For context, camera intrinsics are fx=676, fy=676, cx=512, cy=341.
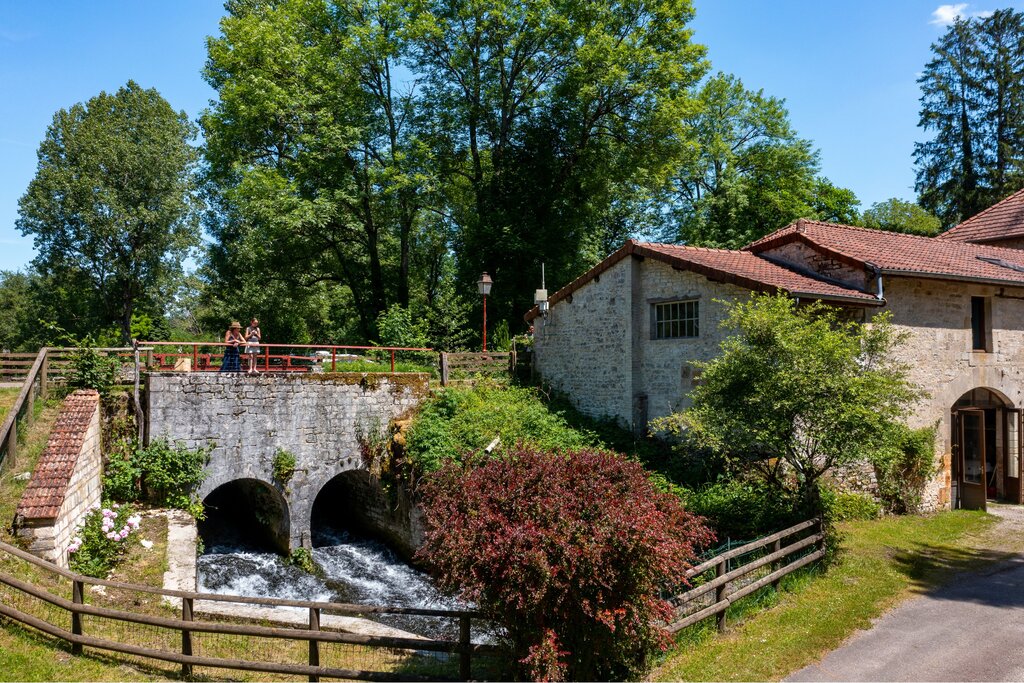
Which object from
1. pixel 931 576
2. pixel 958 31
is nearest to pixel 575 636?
pixel 931 576

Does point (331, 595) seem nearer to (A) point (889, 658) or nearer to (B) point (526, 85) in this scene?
(A) point (889, 658)

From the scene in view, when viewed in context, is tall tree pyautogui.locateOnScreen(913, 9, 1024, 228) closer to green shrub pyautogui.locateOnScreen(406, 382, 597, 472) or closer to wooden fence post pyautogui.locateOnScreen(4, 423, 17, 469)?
green shrub pyautogui.locateOnScreen(406, 382, 597, 472)

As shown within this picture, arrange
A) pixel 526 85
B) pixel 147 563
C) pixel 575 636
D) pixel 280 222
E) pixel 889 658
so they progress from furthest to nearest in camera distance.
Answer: pixel 526 85 < pixel 280 222 < pixel 147 563 < pixel 889 658 < pixel 575 636

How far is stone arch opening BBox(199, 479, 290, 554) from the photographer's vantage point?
16812mm

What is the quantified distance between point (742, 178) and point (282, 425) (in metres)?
21.8

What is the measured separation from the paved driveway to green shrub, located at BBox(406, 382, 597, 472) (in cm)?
753

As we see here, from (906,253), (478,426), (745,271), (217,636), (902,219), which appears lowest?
(217,636)

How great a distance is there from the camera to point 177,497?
586 inches

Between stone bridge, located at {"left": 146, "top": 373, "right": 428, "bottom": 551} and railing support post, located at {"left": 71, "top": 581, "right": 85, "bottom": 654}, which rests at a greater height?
stone bridge, located at {"left": 146, "top": 373, "right": 428, "bottom": 551}

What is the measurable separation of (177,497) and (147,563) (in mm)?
3291

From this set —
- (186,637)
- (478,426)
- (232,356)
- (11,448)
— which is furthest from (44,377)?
(478,426)

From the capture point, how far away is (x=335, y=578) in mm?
15703

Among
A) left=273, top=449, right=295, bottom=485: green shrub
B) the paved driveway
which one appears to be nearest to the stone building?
the paved driveway

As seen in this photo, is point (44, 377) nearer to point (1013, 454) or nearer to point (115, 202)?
point (115, 202)
